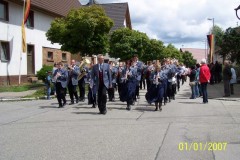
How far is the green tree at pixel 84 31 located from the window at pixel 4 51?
3.53 m

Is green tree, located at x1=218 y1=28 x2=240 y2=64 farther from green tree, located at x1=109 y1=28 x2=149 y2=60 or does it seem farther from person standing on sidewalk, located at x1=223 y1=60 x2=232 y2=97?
person standing on sidewalk, located at x1=223 y1=60 x2=232 y2=97

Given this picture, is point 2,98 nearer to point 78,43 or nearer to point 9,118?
point 9,118

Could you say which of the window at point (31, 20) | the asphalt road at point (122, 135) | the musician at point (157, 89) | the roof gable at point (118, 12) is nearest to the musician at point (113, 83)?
the asphalt road at point (122, 135)

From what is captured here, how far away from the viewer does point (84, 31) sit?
26.0 meters

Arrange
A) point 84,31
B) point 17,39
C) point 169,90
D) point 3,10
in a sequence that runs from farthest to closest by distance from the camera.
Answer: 1. point 17,39
2. point 3,10
3. point 84,31
4. point 169,90

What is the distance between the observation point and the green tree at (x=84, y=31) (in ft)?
84.8

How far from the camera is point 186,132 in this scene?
29.5ft

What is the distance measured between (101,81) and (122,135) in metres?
4.11

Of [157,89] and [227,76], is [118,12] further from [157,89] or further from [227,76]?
[157,89]

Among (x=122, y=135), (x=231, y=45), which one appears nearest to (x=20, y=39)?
(x=231, y=45)

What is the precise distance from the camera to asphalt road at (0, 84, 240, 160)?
7016 mm

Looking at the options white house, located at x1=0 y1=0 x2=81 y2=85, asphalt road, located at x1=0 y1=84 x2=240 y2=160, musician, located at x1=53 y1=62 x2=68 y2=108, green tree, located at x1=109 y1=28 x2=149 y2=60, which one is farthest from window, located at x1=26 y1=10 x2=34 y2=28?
asphalt road, located at x1=0 y1=84 x2=240 y2=160

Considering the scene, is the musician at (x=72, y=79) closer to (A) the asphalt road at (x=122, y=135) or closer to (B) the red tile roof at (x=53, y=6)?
(A) the asphalt road at (x=122, y=135)

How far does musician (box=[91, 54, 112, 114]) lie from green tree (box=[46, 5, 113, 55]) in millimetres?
13123
